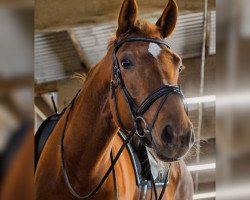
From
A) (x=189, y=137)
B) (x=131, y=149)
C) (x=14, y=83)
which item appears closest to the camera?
(x=14, y=83)

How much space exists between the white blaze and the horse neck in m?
0.10

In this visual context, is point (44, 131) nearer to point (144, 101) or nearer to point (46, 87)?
point (46, 87)

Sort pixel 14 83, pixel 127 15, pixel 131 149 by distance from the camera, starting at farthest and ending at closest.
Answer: pixel 131 149, pixel 127 15, pixel 14 83

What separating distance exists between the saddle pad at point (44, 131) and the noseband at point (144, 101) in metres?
0.22

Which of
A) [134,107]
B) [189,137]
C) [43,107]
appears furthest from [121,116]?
[43,107]

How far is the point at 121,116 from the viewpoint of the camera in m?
Answer: 0.81

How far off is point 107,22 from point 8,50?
1.49 feet

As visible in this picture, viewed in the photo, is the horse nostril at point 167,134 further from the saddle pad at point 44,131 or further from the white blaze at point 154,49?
the saddle pad at point 44,131

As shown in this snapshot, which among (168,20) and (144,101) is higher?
(168,20)

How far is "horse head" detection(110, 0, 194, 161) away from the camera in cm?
72

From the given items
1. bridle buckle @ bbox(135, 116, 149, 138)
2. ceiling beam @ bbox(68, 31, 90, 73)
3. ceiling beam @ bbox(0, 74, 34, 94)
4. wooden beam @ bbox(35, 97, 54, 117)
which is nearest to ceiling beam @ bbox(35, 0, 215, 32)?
ceiling beam @ bbox(68, 31, 90, 73)

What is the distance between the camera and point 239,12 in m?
0.64

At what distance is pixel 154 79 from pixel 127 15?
0.49ft

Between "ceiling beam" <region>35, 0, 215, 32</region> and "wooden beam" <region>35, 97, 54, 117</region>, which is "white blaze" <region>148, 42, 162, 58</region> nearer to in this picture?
"ceiling beam" <region>35, 0, 215, 32</region>
